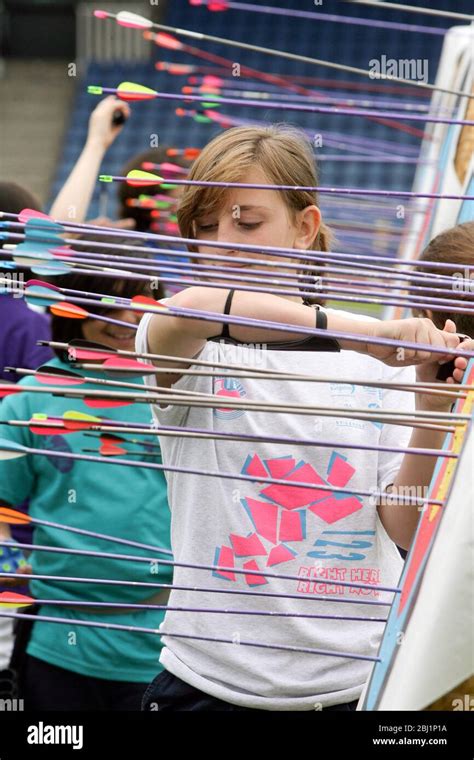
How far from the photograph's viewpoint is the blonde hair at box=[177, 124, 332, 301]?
1.49 m

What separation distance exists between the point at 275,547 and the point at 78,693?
0.80 metres

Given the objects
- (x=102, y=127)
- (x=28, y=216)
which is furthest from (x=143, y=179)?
(x=102, y=127)

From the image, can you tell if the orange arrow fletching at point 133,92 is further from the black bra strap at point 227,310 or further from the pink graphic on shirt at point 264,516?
the pink graphic on shirt at point 264,516

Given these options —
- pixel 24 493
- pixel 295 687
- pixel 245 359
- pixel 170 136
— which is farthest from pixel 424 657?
pixel 170 136

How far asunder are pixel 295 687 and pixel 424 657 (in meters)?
0.44

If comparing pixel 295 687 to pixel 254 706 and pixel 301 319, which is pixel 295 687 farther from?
pixel 301 319

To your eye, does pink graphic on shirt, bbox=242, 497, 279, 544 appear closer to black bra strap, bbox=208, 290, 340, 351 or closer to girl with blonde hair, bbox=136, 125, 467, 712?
girl with blonde hair, bbox=136, 125, 467, 712

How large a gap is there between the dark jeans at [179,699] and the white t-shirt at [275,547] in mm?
11

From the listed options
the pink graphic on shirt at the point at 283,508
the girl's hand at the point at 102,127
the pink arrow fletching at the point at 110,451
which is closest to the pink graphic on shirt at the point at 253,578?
the pink graphic on shirt at the point at 283,508

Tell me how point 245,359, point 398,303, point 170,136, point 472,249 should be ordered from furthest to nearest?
point 170,136 → point 472,249 → point 245,359 → point 398,303

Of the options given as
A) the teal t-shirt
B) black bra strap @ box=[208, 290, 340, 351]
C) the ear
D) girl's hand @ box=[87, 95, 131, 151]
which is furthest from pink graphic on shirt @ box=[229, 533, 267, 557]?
girl's hand @ box=[87, 95, 131, 151]

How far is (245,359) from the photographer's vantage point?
4.83 ft

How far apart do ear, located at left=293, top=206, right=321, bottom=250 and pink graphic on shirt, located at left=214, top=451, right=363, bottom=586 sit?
29cm

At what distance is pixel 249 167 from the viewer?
1.52 m
